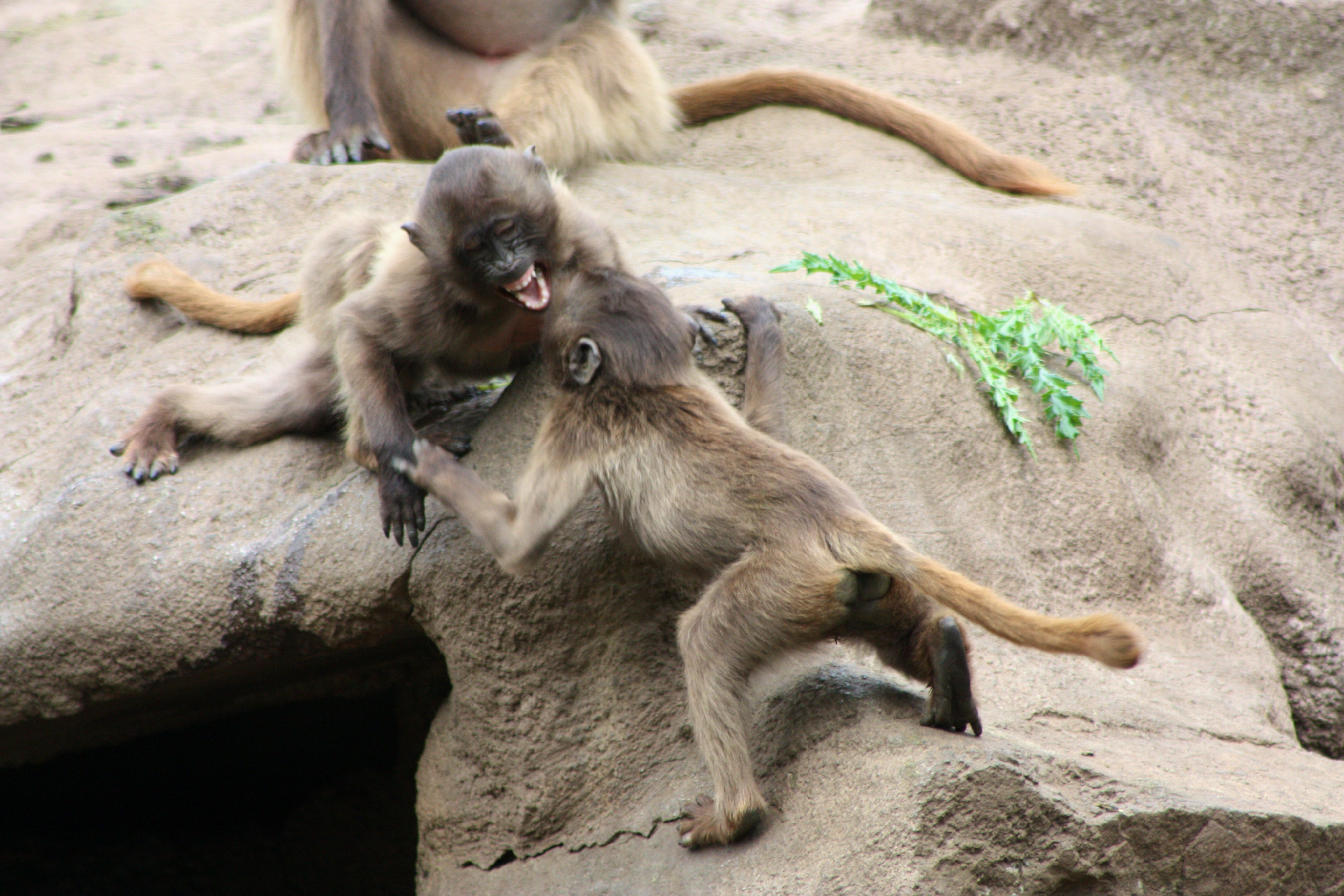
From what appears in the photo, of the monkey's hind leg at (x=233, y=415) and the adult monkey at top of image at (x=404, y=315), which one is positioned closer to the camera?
the adult monkey at top of image at (x=404, y=315)

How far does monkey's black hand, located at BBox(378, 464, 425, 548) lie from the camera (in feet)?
10.6

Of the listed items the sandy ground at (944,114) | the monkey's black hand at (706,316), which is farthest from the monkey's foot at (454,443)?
the sandy ground at (944,114)

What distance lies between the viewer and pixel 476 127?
14.9ft

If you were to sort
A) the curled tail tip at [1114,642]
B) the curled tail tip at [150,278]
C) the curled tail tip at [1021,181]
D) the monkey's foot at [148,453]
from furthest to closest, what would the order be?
the curled tail tip at [1021,181], the curled tail tip at [150,278], the monkey's foot at [148,453], the curled tail tip at [1114,642]

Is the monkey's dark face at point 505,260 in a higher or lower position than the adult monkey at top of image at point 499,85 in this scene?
higher

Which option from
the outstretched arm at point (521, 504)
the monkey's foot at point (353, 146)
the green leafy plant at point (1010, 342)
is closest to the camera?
the outstretched arm at point (521, 504)

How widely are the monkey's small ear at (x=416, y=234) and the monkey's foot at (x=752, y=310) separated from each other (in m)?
0.91

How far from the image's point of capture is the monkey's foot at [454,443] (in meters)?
3.54

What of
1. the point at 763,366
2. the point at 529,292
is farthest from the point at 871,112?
the point at 529,292

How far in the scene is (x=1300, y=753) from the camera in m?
3.46

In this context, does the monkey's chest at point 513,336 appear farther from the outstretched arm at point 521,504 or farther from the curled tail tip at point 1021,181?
the curled tail tip at point 1021,181

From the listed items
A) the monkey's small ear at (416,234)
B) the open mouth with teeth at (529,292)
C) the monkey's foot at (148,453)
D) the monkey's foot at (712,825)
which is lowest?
the monkey's foot at (148,453)

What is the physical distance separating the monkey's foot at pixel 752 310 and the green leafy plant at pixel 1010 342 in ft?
1.90

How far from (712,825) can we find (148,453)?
2.32 metres
